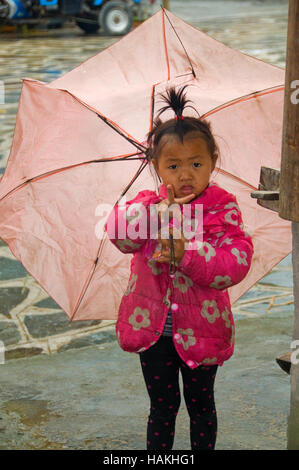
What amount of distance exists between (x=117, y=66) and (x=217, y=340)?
1.21 meters

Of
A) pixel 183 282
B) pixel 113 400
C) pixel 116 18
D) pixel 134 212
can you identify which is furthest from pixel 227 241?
pixel 116 18

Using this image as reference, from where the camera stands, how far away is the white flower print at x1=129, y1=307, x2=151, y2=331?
2.37 metres

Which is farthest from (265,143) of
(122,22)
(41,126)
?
(122,22)

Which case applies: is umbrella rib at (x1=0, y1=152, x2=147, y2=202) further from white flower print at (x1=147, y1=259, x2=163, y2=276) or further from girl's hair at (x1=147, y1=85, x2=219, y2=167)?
white flower print at (x1=147, y1=259, x2=163, y2=276)

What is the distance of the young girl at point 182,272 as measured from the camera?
230 cm

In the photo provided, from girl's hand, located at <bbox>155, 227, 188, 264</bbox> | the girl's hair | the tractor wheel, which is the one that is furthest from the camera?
the tractor wheel

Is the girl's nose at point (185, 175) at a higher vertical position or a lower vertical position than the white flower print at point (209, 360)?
higher

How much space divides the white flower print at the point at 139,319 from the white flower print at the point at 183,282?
0.40 feet

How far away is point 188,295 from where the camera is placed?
2357 mm

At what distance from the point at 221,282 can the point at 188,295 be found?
0.42 ft

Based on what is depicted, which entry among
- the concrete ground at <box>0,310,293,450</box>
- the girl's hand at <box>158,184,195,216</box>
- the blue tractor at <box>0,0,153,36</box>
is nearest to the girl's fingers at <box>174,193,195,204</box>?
the girl's hand at <box>158,184,195,216</box>

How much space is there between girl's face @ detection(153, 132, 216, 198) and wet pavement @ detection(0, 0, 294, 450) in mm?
1151

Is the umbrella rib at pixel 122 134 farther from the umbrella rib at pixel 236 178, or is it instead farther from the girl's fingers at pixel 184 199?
the girl's fingers at pixel 184 199

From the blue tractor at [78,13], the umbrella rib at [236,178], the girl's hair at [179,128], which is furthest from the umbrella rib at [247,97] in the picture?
the blue tractor at [78,13]
